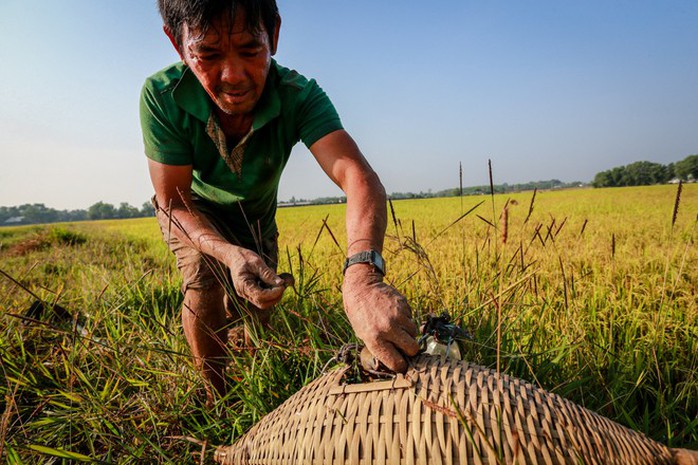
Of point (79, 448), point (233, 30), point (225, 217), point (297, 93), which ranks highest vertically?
point (233, 30)

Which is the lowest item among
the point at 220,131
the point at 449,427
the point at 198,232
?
the point at 449,427

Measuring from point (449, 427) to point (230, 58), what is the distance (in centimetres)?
144

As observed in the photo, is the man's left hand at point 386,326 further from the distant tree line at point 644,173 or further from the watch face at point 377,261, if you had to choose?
the distant tree line at point 644,173

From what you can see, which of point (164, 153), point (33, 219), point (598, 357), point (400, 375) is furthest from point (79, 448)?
point (33, 219)

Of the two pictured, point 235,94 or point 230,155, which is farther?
point 230,155

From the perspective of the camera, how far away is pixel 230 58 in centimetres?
158

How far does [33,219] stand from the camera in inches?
2692

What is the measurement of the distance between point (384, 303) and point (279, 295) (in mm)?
351

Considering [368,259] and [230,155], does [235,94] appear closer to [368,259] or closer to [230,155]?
[230,155]

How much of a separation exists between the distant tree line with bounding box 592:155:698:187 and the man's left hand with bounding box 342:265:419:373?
6017 cm

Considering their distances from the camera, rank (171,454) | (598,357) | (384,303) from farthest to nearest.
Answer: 1. (598,357)
2. (171,454)
3. (384,303)

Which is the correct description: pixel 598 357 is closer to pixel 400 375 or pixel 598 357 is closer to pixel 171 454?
pixel 400 375

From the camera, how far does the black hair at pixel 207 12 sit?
1.49 meters

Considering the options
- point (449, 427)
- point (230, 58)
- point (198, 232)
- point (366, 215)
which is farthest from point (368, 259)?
point (230, 58)
